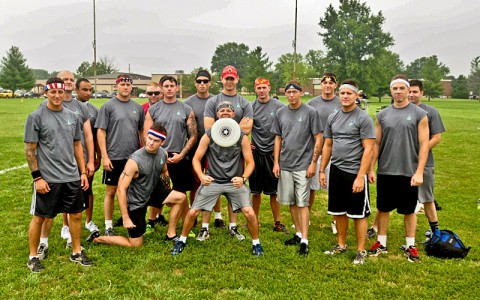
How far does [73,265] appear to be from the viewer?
4.71 meters

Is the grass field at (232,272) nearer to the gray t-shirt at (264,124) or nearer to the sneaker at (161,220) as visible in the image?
the sneaker at (161,220)

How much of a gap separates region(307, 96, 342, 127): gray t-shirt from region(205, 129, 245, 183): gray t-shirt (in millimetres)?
1468

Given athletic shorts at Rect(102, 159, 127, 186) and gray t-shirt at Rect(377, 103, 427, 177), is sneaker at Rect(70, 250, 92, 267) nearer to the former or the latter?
athletic shorts at Rect(102, 159, 127, 186)

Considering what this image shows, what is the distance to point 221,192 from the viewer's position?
5285mm

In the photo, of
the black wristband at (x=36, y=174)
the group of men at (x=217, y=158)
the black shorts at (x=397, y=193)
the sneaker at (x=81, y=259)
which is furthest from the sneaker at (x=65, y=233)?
the black shorts at (x=397, y=193)

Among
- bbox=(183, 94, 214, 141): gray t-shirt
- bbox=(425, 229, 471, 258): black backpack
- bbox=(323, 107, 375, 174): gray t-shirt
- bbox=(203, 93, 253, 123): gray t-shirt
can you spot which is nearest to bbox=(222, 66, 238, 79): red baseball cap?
bbox=(203, 93, 253, 123): gray t-shirt

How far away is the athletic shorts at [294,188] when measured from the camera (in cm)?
542

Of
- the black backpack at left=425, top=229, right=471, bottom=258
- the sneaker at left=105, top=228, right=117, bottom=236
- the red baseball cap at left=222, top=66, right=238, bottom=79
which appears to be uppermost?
the red baseball cap at left=222, top=66, right=238, bottom=79

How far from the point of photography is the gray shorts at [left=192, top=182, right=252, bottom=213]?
5.22 meters

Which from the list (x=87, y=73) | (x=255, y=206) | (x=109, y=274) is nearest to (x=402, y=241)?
(x=255, y=206)

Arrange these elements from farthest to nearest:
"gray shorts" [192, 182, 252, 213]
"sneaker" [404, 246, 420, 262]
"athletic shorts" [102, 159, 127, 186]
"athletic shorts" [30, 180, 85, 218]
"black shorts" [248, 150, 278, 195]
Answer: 1. "black shorts" [248, 150, 278, 195]
2. "athletic shorts" [102, 159, 127, 186]
3. "gray shorts" [192, 182, 252, 213]
4. "sneaker" [404, 246, 420, 262]
5. "athletic shorts" [30, 180, 85, 218]

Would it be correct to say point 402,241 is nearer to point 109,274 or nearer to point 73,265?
point 109,274

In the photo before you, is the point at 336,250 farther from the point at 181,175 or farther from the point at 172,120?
the point at 172,120

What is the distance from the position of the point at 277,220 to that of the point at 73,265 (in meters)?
3.05
